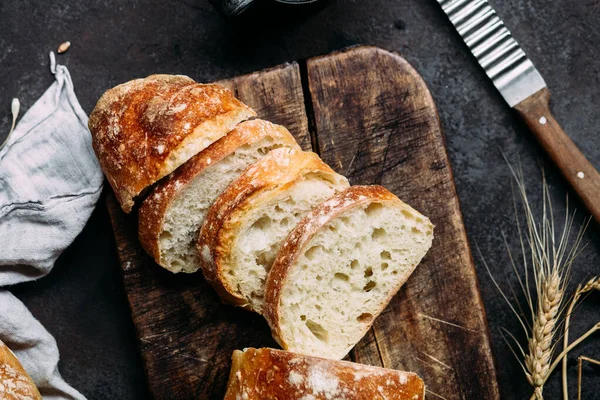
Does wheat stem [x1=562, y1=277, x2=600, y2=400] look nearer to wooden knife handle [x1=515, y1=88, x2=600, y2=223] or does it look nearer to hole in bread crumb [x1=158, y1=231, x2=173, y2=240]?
wooden knife handle [x1=515, y1=88, x2=600, y2=223]

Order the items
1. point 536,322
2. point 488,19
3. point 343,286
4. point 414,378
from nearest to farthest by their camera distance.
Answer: point 414,378 < point 343,286 < point 536,322 < point 488,19

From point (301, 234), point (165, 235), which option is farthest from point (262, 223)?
point (165, 235)

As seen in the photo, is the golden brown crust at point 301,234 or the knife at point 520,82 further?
the knife at point 520,82

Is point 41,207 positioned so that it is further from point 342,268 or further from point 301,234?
point 342,268

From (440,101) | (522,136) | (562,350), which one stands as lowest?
(562,350)

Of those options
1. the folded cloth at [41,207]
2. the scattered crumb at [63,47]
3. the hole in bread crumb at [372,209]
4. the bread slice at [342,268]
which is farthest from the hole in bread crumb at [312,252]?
the scattered crumb at [63,47]

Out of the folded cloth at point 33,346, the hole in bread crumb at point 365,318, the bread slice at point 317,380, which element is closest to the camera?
the bread slice at point 317,380

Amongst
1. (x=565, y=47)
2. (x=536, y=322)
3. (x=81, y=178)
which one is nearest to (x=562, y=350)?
(x=536, y=322)

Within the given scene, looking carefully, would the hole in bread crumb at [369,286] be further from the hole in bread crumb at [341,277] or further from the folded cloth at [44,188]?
the folded cloth at [44,188]

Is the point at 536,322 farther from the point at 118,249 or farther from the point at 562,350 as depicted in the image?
the point at 118,249
